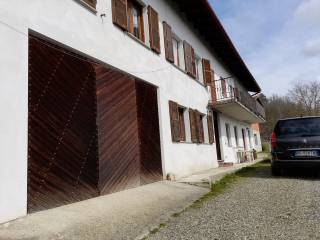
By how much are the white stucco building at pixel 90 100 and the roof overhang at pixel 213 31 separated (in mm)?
211

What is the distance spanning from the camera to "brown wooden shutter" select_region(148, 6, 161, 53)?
32.4 ft

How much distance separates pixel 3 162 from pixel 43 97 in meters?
1.33

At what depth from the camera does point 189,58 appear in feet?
44.0

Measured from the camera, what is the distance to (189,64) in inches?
523

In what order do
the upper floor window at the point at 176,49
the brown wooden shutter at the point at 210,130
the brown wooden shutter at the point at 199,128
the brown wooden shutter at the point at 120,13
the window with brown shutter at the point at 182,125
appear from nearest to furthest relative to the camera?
the brown wooden shutter at the point at 120,13 → the window with brown shutter at the point at 182,125 → the upper floor window at the point at 176,49 → the brown wooden shutter at the point at 199,128 → the brown wooden shutter at the point at 210,130

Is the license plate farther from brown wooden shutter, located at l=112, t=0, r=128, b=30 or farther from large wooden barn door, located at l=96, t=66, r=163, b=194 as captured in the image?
brown wooden shutter, located at l=112, t=0, r=128, b=30

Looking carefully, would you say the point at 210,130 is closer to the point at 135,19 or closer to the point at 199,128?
the point at 199,128

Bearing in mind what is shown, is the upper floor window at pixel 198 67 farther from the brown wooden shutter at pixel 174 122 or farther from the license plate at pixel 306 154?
the license plate at pixel 306 154

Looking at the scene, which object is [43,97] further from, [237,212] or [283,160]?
[283,160]

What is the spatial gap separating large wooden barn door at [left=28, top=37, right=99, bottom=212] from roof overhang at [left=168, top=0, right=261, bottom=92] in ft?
24.9

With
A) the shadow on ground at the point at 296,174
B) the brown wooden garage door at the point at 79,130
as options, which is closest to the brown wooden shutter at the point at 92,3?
the brown wooden garage door at the point at 79,130

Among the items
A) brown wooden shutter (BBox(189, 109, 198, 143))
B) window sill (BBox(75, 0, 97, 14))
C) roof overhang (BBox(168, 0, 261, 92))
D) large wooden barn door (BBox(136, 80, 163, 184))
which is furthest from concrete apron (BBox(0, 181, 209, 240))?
roof overhang (BBox(168, 0, 261, 92))

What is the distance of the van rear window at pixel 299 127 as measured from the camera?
916 cm

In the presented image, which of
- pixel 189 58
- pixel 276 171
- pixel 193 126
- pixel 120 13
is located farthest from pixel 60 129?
pixel 189 58
